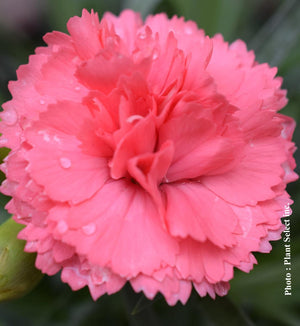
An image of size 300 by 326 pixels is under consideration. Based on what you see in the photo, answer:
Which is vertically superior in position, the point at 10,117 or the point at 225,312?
the point at 10,117

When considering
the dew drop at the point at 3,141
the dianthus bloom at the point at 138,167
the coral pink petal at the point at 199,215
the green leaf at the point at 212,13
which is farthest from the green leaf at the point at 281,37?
the dew drop at the point at 3,141

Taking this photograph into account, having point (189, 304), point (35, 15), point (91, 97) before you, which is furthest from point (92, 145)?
point (35, 15)

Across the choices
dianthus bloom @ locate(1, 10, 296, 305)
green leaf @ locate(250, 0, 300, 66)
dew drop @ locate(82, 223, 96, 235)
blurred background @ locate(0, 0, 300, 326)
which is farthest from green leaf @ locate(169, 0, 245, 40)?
dew drop @ locate(82, 223, 96, 235)

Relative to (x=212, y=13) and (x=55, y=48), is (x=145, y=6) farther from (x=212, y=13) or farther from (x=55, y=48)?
(x=55, y=48)

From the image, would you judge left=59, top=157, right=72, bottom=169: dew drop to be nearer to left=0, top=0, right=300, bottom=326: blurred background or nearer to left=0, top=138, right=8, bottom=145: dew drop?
left=0, top=138, right=8, bottom=145: dew drop

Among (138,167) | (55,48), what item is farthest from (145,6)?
(138,167)

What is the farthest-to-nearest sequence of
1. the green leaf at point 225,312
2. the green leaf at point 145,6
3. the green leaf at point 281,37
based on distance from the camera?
the green leaf at point 145,6, the green leaf at point 281,37, the green leaf at point 225,312

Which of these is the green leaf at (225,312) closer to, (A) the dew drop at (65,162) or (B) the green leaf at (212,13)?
(A) the dew drop at (65,162)
